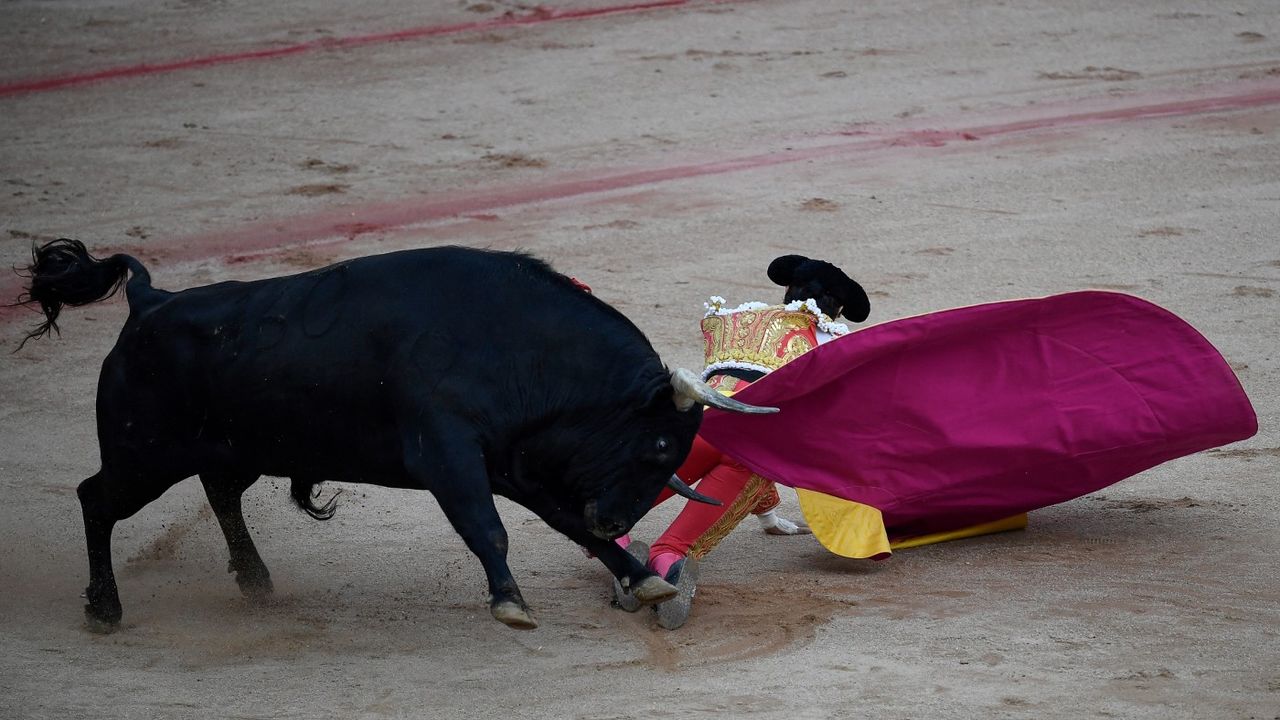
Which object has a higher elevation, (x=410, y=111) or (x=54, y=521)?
(x=410, y=111)

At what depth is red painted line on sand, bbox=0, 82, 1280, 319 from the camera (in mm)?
7613

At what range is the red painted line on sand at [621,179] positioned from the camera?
7613mm

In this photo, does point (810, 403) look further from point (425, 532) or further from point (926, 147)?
point (926, 147)

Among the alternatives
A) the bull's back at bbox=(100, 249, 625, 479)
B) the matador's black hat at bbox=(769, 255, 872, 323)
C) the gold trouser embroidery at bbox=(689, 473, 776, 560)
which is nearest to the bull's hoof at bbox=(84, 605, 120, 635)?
the bull's back at bbox=(100, 249, 625, 479)

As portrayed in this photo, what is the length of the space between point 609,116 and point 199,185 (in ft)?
7.43

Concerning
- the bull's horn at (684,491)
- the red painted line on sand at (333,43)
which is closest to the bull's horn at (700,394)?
the bull's horn at (684,491)

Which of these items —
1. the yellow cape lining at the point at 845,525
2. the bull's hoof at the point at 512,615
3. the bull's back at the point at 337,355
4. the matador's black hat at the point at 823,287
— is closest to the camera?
the bull's hoof at the point at 512,615

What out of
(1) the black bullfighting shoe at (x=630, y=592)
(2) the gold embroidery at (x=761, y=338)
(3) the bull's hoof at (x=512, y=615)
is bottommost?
(1) the black bullfighting shoe at (x=630, y=592)

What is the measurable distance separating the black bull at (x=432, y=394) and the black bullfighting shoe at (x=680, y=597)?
0.51ft

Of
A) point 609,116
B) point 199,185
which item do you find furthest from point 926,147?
point 199,185

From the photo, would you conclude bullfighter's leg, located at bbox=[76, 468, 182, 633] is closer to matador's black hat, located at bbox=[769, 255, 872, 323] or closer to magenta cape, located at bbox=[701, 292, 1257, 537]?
magenta cape, located at bbox=[701, 292, 1257, 537]

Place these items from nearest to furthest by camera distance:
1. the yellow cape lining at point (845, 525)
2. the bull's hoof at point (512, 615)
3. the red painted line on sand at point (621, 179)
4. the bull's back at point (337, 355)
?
the bull's hoof at point (512, 615) < the bull's back at point (337, 355) < the yellow cape lining at point (845, 525) < the red painted line on sand at point (621, 179)

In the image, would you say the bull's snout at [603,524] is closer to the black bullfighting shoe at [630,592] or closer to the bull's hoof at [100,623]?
the black bullfighting shoe at [630,592]

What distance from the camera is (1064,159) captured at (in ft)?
26.9
